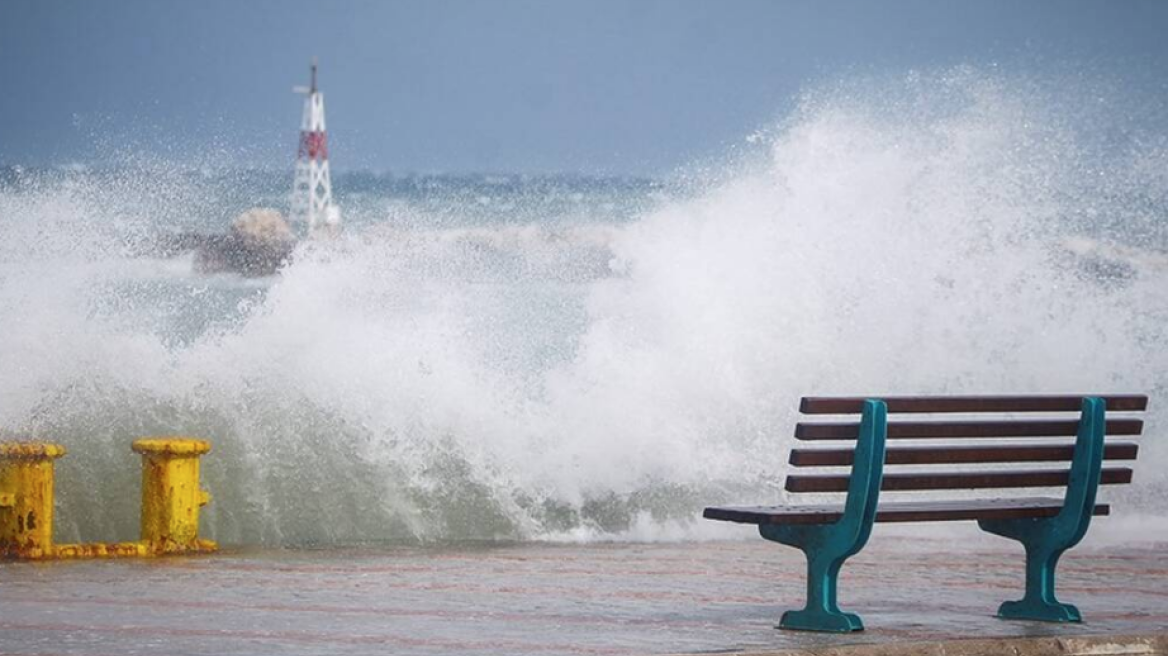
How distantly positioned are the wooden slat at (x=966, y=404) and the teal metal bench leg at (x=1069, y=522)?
0.10m

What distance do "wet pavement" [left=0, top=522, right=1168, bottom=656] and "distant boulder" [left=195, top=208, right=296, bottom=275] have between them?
29.4m

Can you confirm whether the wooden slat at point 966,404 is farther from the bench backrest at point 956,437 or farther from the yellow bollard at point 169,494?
the yellow bollard at point 169,494

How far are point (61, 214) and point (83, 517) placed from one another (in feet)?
14.0

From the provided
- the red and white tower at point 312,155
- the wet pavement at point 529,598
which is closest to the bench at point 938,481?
the wet pavement at point 529,598

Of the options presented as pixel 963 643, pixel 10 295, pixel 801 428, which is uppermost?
pixel 10 295

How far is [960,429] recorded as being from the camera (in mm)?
8125

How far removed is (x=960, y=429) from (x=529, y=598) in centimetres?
191

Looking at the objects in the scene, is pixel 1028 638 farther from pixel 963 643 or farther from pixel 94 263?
pixel 94 263

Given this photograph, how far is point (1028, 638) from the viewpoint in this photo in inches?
298

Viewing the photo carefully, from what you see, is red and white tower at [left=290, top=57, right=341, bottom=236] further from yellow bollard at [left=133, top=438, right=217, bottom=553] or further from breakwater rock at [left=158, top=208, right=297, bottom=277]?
yellow bollard at [left=133, top=438, right=217, bottom=553]

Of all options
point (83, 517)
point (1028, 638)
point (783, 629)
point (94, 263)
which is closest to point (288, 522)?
point (83, 517)

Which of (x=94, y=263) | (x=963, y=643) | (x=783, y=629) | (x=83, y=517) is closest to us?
(x=963, y=643)

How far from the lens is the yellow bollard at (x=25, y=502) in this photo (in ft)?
32.1

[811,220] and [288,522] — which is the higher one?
[811,220]
